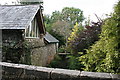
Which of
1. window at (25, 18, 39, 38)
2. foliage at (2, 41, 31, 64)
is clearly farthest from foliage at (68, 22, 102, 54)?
foliage at (2, 41, 31, 64)

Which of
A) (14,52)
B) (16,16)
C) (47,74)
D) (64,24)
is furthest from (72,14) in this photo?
(47,74)

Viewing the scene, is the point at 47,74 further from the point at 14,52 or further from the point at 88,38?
the point at 88,38

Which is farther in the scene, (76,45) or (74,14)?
(74,14)

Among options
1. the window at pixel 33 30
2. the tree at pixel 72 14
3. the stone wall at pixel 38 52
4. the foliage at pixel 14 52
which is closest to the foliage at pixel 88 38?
the stone wall at pixel 38 52

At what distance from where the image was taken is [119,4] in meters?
2.54

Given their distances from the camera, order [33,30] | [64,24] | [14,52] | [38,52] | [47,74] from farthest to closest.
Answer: [64,24] < [38,52] < [33,30] < [14,52] < [47,74]

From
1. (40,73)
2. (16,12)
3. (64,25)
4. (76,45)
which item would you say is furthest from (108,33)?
(64,25)

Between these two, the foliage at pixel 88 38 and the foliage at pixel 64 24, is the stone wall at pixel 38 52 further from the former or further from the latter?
the foliage at pixel 64 24

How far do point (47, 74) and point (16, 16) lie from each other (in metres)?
5.21

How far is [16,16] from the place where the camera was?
253 inches

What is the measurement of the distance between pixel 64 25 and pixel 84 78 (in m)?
15.1

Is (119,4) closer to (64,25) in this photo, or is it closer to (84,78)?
(84,78)

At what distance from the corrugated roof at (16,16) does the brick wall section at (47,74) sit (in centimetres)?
360

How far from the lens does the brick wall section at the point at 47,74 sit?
1.75 meters
